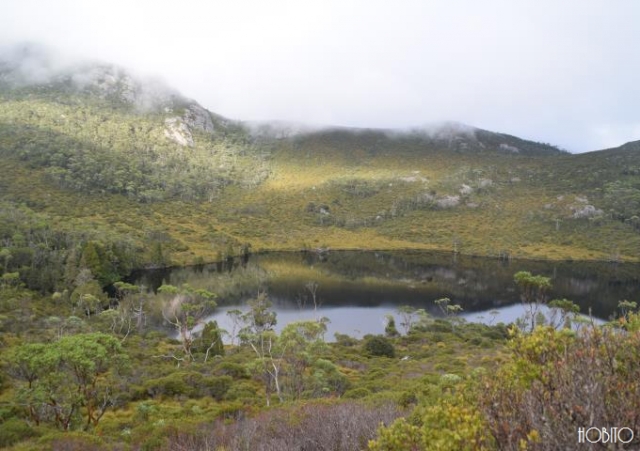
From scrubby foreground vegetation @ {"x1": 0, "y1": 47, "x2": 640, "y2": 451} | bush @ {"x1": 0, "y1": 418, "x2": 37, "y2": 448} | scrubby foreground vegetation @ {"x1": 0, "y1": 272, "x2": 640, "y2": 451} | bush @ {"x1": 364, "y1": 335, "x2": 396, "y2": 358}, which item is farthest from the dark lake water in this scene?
bush @ {"x1": 0, "y1": 418, "x2": 37, "y2": 448}

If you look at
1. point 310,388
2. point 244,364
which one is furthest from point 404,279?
point 310,388

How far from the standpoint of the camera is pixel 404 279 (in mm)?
122062

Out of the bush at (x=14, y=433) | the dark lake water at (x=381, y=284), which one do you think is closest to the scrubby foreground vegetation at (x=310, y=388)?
the bush at (x=14, y=433)

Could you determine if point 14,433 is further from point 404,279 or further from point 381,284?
point 404,279

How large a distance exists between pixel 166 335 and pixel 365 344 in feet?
107

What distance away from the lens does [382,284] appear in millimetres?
115188

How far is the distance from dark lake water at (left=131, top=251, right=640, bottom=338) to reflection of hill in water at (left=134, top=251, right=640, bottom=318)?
0.24 metres

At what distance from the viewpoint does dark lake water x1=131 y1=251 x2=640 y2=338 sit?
89875 millimetres

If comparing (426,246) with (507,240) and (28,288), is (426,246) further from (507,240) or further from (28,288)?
(28,288)

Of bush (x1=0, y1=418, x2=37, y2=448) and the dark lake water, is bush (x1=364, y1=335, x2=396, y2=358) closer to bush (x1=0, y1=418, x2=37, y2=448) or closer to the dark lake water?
the dark lake water

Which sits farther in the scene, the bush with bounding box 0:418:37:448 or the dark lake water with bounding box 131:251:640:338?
the dark lake water with bounding box 131:251:640:338

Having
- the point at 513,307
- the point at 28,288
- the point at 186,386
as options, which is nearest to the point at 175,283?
the point at 28,288

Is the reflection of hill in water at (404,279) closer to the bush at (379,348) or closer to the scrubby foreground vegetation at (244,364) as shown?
the scrubby foreground vegetation at (244,364)

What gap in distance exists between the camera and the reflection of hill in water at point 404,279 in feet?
327
